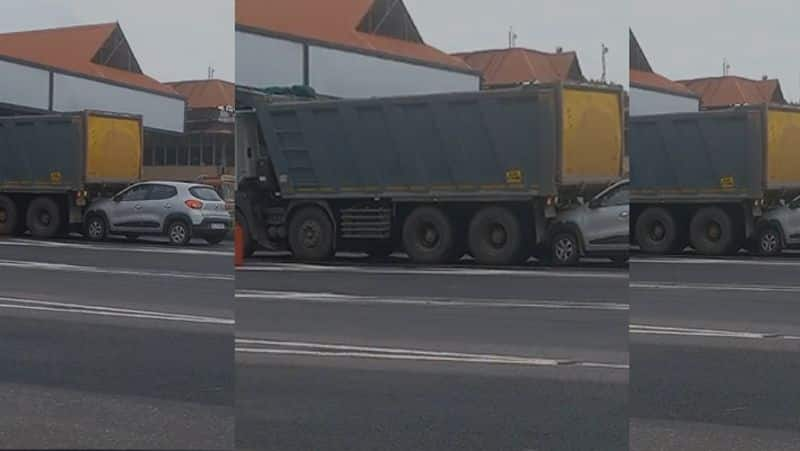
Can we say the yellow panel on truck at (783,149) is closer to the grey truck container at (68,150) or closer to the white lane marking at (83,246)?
the white lane marking at (83,246)

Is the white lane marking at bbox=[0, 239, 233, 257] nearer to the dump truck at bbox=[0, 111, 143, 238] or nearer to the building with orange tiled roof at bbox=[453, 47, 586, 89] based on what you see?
the dump truck at bbox=[0, 111, 143, 238]

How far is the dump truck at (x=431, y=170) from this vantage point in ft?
9.75

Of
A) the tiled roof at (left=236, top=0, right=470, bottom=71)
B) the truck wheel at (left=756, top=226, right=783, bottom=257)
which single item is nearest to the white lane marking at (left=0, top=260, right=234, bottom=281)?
the tiled roof at (left=236, top=0, right=470, bottom=71)

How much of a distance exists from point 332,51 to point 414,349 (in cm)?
92

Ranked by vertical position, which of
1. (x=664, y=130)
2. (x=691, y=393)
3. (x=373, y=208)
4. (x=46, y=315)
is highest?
(x=664, y=130)

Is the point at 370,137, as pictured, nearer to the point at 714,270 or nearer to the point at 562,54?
the point at 562,54

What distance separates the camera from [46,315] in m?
6.59

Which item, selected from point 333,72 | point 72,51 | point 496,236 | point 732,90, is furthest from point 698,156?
point 72,51

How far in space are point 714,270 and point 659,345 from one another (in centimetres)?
108

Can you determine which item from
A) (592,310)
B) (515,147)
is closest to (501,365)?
(592,310)

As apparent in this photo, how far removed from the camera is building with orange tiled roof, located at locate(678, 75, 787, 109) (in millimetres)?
4141

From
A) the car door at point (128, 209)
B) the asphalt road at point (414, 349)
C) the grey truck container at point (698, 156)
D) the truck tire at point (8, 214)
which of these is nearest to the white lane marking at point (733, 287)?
the grey truck container at point (698, 156)

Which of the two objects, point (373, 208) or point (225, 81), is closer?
point (225, 81)

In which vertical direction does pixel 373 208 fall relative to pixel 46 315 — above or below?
above
